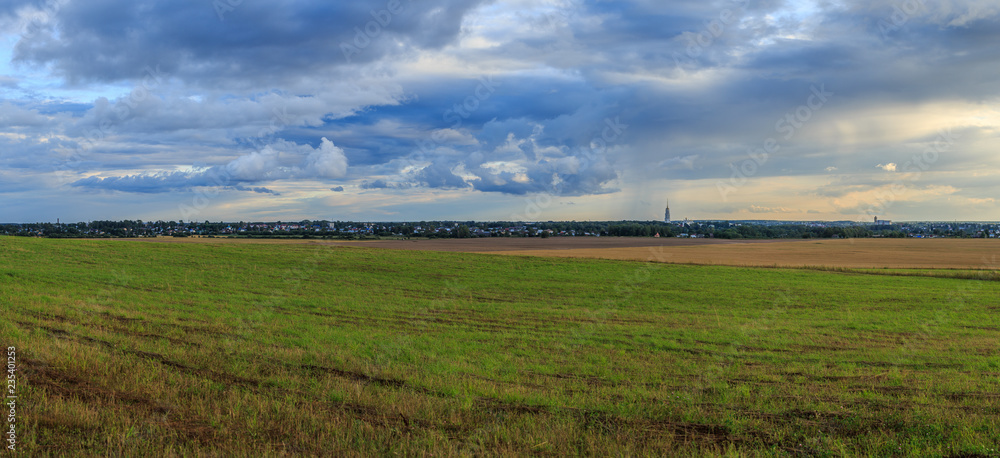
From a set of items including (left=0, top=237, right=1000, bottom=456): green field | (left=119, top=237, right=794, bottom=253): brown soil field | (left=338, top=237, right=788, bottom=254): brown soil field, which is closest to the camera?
(left=0, top=237, right=1000, bottom=456): green field

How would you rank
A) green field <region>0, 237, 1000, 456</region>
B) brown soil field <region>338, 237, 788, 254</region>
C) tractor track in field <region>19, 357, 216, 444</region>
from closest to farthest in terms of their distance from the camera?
tractor track in field <region>19, 357, 216, 444</region> < green field <region>0, 237, 1000, 456</region> < brown soil field <region>338, 237, 788, 254</region>

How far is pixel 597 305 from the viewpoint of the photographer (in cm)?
2877

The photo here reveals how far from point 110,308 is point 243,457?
1613 centimetres

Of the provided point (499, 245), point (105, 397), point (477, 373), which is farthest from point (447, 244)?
point (105, 397)

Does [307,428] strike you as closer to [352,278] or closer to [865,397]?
[865,397]

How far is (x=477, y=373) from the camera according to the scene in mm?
11922

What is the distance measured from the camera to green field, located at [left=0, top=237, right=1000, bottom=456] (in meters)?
7.25

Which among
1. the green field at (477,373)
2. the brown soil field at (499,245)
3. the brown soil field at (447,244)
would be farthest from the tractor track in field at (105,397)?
the brown soil field at (499,245)

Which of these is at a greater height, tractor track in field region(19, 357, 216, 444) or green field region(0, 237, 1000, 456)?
tractor track in field region(19, 357, 216, 444)

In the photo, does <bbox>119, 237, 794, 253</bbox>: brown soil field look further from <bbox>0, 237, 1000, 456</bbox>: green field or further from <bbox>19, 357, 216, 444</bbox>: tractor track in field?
<bbox>19, 357, 216, 444</bbox>: tractor track in field

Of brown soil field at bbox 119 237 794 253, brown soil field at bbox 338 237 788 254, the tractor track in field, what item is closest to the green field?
the tractor track in field

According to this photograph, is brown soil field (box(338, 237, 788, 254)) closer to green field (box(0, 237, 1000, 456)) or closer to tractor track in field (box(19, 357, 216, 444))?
green field (box(0, 237, 1000, 456))

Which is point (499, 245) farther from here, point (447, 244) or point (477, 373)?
point (477, 373)

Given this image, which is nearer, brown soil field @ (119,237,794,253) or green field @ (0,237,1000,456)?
green field @ (0,237,1000,456)
